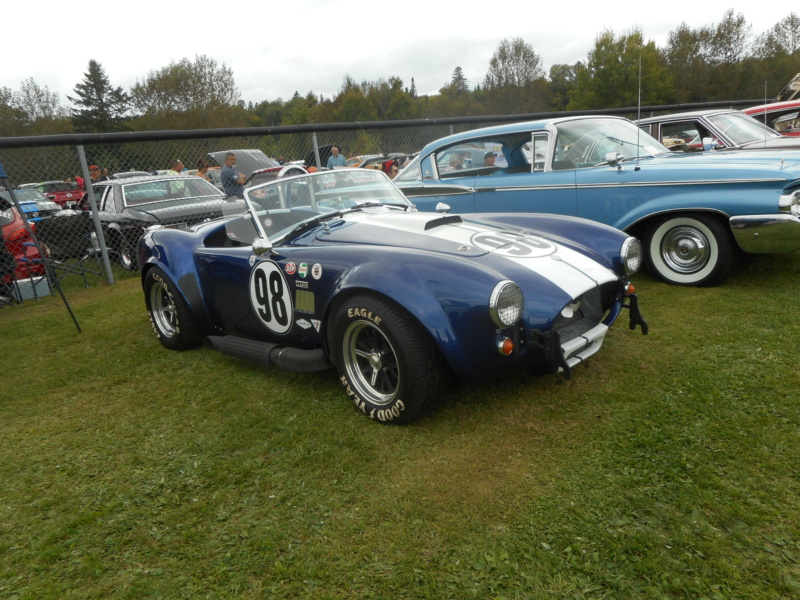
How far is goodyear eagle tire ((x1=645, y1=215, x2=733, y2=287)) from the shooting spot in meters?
4.80

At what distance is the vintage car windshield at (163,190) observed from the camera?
29.0 ft

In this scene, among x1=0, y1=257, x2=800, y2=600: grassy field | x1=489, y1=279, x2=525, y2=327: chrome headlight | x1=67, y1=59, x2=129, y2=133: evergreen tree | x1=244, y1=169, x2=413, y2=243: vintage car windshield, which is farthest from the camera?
x1=67, y1=59, x2=129, y2=133: evergreen tree

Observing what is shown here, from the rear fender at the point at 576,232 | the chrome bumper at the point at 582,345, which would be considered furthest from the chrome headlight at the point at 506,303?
the rear fender at the point at 576,232

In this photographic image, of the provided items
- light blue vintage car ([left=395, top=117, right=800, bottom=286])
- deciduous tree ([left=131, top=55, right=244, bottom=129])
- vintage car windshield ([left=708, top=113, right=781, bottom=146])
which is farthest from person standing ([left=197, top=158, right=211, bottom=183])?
deciduous tree ([left=131, top=55, right=244, bottom=129])

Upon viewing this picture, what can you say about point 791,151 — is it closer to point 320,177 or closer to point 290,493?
point 320,177

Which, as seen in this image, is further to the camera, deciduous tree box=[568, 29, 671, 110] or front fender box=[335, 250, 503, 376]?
deciduous tree box=[568, 29, 671, 110]

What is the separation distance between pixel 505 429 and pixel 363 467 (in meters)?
0.77

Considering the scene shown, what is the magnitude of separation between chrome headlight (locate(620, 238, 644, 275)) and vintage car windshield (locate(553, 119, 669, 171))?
2252mm

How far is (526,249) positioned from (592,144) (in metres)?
3.02

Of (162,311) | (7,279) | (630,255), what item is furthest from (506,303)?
(7,279)

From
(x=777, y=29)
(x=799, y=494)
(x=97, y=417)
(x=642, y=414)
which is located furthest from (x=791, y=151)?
(x=777, y=29)

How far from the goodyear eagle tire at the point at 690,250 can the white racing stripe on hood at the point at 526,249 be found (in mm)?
2094

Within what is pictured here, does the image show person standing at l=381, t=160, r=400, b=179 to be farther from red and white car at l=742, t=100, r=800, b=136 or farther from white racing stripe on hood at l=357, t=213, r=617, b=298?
white racing stripe on hood at l=357, t=213, r=617, b=298

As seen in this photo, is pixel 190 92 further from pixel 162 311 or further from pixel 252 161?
pixel 162 311
